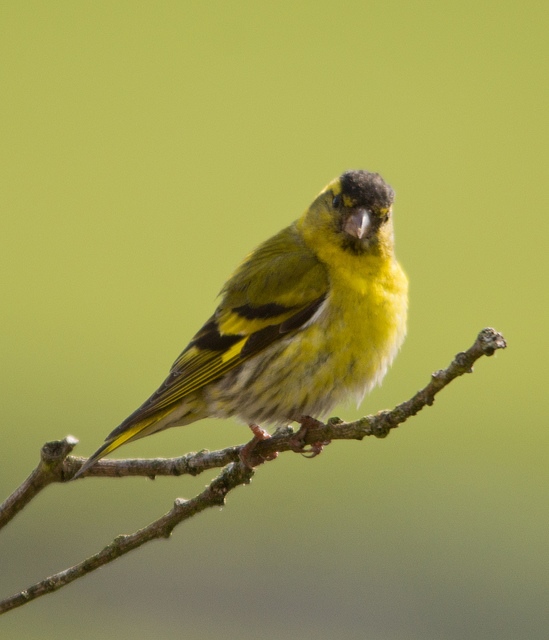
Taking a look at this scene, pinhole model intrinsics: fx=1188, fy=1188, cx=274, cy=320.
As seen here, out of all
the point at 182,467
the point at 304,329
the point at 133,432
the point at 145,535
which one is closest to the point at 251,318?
the point at 304,329

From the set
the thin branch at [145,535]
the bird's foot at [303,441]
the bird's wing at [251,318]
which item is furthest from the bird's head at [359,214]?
the thin branch at [145,535]

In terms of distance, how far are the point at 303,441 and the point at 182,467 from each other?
0.41m

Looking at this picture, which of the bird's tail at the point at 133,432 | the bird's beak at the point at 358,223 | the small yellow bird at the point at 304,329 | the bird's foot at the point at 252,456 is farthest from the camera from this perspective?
the bird's beak at the point at 358,223

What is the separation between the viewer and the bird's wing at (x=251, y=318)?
4293mm

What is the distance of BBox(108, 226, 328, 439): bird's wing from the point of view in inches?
169

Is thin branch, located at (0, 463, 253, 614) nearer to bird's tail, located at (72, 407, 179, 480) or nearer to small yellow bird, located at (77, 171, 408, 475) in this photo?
bird's tail, located at (72, 407, 179, 480)

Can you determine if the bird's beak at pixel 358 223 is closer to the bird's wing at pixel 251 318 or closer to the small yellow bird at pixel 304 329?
the small yellow bird at pixel 304 329

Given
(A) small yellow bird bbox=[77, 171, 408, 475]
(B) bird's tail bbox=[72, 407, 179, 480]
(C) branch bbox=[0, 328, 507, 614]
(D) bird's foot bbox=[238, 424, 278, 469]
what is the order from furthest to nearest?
1. (A) small yellow bird bbox=[77, 171, 408, 475]
2. (B) bird's tail bbox=[72, 407, 179, 480]
3. (D) bird's foot bbox=[238, 424, 278, 469]
4. (C) branch bbox=[0, 328, 507, 614]

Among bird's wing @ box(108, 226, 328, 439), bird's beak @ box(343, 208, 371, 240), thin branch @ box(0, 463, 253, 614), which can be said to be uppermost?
bird's beak @ box(343, 208, 371, 240)

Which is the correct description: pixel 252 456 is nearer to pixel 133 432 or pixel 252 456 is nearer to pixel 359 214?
pixel 133 432

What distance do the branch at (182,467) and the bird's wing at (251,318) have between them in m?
0.64

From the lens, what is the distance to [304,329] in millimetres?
4246

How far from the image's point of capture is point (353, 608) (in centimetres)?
786

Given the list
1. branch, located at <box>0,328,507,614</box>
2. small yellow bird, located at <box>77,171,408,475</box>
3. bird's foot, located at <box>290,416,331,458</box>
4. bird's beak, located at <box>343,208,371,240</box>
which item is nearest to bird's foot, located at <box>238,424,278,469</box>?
branch, located at <box>0,328,507,614</box>
